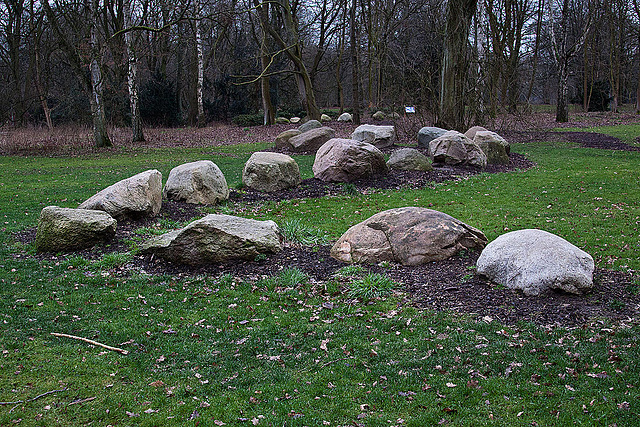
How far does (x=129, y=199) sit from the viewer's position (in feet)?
32.6

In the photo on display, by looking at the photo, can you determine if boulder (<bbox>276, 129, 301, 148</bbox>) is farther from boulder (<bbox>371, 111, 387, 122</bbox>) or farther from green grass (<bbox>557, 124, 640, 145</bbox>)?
boulder (<bbox>371, 111, 387, 122</bbox>)

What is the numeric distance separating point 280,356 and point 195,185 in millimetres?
7498

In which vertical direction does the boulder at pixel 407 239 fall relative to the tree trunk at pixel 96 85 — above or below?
below

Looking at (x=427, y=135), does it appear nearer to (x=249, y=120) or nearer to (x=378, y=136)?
(x=378, y=136)

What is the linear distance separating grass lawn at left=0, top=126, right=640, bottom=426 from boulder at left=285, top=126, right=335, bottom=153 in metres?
14.0

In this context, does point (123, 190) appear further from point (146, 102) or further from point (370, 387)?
point (146, 102)

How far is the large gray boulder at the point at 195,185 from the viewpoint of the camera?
11.7 metres

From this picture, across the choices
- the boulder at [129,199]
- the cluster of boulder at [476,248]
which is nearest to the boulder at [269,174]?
the boulder at [129,199]

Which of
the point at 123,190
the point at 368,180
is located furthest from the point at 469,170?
the point at 123,190

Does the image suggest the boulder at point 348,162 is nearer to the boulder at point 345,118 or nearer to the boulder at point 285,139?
the boulder at point 285,139

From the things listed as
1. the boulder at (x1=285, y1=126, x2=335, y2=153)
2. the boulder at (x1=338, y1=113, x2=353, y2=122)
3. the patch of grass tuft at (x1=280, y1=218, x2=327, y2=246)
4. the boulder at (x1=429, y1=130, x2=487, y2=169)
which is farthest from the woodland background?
the patch of grass tuft at (x1=280, y1=218, x2=327, y2=246)

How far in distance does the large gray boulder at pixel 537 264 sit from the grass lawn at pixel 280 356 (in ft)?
2.25

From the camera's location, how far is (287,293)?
21.7ft

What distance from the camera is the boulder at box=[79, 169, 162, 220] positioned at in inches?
384
